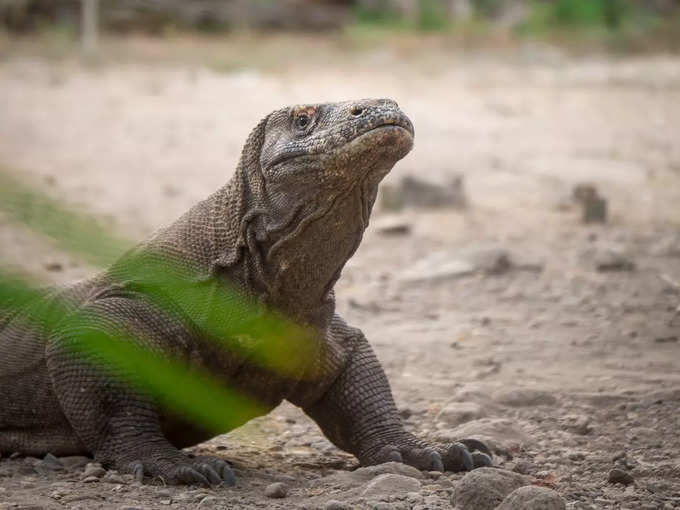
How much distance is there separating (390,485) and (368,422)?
0.66 m

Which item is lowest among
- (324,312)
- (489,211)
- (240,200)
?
(489,211)

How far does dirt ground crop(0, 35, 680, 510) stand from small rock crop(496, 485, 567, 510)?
35 cm

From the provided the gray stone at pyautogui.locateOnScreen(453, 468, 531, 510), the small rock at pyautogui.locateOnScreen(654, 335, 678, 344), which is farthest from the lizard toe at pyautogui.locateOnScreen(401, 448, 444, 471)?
the small rock at pyautogui.locateOnScreen(654, 335, 678, 344)

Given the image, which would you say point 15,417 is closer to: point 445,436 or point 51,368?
point 51,368

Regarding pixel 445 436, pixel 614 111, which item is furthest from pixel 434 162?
pixel 445 436

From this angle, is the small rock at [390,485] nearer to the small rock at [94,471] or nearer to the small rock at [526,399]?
the small rock at [94,471]

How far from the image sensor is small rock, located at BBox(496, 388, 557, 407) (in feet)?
16.7

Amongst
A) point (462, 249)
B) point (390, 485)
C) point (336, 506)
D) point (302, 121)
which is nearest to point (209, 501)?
point (336, 506)

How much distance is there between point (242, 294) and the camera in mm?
3949

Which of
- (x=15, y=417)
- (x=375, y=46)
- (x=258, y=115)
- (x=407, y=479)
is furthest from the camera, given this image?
(x=375, y=46)

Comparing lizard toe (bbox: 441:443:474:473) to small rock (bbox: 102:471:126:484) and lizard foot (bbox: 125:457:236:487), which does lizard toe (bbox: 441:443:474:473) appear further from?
small rock (bbox: 102:471:126:484)

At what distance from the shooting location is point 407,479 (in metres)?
3.71

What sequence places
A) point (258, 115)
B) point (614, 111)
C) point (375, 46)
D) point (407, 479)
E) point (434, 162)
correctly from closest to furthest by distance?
1. point (407, 479)
2. point (434, 162)
3. point (258, 115)
4. point (614, 111)
5. point (375, 46)

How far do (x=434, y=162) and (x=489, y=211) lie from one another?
230 cm
